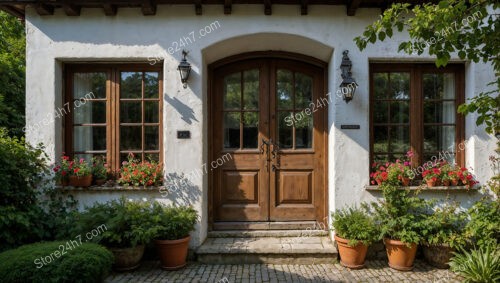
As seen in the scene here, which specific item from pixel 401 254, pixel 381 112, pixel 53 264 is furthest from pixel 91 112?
pixel 401 254

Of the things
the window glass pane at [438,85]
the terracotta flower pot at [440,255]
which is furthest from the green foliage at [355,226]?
the window glass pane at [438,85]

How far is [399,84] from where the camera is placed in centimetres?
490

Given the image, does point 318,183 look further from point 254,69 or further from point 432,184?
point 254,69

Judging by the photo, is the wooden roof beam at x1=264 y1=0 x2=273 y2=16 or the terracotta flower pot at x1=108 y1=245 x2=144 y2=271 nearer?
the terracotta flower pot at x1=108 y1=245 x2=144 y2=271

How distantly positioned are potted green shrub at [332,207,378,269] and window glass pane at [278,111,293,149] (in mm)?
1387

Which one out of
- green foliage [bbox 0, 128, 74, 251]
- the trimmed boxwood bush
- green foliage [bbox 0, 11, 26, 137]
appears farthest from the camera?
green foliage [bbox 0, 11, 26, 137]

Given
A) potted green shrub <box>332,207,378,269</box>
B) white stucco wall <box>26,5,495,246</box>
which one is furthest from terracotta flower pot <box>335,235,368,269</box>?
white stucco wall <box>26,5,495,246</box>

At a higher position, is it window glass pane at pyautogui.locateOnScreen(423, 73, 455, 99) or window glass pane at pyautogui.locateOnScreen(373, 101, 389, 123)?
window glass pane at pyautogui.locateOnScreen(423, 73, 455, 99)

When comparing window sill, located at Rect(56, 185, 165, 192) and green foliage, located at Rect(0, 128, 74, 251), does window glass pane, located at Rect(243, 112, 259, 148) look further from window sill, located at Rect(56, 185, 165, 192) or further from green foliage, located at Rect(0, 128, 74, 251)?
green foliage, located at Rect(0, 128, 74, 251)

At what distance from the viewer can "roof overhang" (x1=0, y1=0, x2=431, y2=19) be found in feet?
14.5

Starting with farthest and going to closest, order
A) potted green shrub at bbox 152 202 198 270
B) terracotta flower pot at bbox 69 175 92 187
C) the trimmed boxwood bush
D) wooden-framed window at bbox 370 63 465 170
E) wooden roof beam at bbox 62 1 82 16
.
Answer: wooden-framed window at bbox 370 63 465 170
terracotta flower pot at bbox 69 175 92 187
wooden roof beam at bbox 62 1 82 16
potted green shrub at bbox 152 202 198 270
the trimmed boxwood bush

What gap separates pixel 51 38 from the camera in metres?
4.63

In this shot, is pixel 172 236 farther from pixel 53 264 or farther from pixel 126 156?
pixel 126 156

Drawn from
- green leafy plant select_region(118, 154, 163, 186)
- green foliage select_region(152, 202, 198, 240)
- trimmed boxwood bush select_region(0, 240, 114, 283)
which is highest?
green leafy plant select_region(118, 154, 163, 186)
